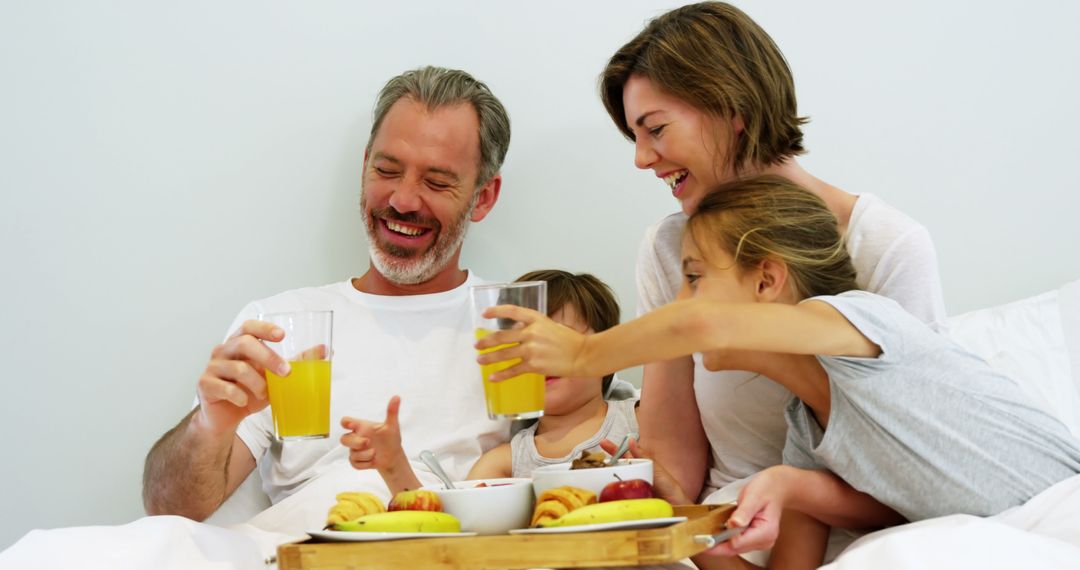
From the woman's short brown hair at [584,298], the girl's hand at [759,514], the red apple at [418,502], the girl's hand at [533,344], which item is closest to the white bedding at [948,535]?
the girl's hand at [759,514]

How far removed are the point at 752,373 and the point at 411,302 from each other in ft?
2.63

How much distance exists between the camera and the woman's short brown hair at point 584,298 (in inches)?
84.0

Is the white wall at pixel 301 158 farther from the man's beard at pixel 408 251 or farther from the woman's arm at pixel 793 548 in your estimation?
the woman's arm at pixel 793 548

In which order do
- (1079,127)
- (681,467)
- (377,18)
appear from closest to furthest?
(681,467), (1079,127), (377,18)

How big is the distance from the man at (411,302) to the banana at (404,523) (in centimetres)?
68

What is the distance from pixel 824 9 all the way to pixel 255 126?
4.39ft

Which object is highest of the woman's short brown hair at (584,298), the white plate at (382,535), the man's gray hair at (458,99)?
the man's gray hair at (458,99)

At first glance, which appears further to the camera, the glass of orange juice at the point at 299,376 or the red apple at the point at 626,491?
the glass of orange juice at the point at 299,376

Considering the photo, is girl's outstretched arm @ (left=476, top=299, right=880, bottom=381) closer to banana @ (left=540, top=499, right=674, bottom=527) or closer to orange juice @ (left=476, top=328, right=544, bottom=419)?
orange juice @ (left=476, top=328, right=544, bottom=419)

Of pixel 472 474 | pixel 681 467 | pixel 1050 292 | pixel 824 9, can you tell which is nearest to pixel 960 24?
pixel 824 9

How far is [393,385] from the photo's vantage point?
2145 mm

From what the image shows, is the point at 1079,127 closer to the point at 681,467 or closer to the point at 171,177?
the point at 681,467

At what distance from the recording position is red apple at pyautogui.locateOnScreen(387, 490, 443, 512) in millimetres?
1338

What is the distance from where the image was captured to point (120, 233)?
2.35m
